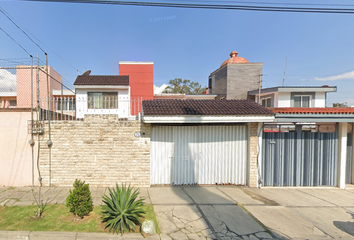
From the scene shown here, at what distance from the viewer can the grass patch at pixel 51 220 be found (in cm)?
338

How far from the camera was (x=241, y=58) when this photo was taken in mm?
20750

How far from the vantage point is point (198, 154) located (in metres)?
6.00

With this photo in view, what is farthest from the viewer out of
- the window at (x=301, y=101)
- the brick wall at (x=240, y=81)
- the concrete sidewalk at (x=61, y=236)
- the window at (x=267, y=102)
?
the brick wall at (x=240, y=81)

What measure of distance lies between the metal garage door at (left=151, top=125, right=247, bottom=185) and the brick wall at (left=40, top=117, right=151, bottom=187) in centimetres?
45

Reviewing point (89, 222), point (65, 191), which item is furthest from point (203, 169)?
point (65, 191)

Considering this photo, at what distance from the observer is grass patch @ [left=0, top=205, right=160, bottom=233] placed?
11.1 ft

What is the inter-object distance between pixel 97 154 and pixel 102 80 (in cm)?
1119

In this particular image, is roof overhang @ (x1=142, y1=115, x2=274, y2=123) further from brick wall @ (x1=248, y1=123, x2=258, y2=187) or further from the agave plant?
the agave plant

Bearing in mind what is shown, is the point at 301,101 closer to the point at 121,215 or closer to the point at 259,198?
the point at 259,198

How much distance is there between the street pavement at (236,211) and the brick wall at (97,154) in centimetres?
43

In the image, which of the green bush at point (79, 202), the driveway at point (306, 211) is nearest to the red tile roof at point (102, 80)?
the green bush at point (79, 202)

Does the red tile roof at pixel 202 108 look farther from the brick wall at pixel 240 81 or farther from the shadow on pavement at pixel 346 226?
the brick wall at pixel 240 81

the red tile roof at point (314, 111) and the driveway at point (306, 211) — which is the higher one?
the red tile roof at point (314, 111)

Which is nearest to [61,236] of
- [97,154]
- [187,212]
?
[187,212]
